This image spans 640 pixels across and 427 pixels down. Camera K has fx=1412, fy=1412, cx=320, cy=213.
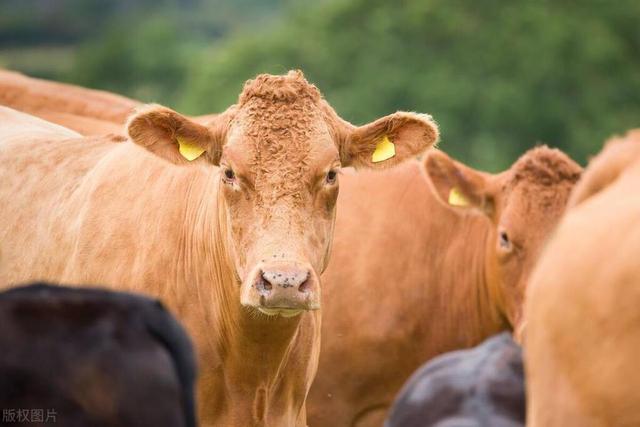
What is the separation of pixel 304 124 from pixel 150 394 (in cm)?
257

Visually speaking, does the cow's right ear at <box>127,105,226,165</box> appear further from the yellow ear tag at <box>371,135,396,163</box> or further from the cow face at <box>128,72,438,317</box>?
the yellow ear tag at <box>371,135,396,163</box>

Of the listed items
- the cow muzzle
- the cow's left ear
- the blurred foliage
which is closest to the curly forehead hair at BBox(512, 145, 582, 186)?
the cow's left ear

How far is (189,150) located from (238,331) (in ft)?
2.95

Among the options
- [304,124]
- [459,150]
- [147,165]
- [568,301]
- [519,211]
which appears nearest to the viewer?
[568,301]

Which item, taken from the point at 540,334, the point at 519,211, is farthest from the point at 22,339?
the point at 519,211

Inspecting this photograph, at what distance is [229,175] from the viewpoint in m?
6.58

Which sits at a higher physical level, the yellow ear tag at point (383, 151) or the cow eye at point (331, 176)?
the yellow ear tag at point (383, 151)

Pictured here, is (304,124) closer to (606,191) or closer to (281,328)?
(281,328)

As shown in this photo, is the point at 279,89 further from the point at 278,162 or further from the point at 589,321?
the point at 589,321

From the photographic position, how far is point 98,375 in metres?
4.23

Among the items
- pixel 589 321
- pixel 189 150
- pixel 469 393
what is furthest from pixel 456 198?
pixel 589 321

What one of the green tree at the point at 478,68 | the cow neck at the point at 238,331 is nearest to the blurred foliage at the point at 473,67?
the green tree at the point at 478,68

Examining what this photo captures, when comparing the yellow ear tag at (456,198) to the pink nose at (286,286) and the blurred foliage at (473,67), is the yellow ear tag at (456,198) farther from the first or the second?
the blurred foliage at (473,67)

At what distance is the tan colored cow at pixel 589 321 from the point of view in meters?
3.80
